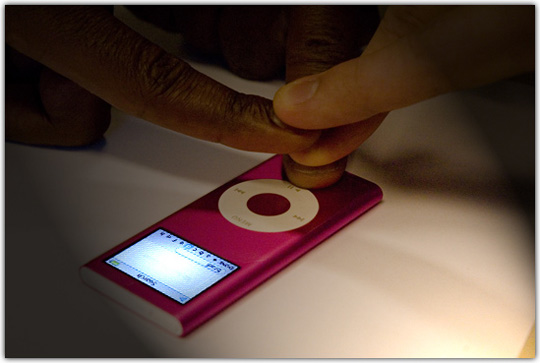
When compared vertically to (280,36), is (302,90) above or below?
below

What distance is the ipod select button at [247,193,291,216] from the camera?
21.7 inches

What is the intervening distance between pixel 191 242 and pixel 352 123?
193mm

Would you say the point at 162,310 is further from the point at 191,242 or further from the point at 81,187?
the point at 81,187

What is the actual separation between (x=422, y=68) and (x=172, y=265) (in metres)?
0.26

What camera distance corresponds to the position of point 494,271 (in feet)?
1.66

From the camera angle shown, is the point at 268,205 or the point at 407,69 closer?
the point at 407,69

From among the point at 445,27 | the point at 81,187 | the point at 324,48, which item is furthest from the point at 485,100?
the point at 81,187

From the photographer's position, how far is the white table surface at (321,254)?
16.9 inches

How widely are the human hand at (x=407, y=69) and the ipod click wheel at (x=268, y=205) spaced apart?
4cm

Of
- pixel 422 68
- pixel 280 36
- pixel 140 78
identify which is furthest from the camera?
pixel 280 36

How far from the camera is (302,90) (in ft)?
1.67

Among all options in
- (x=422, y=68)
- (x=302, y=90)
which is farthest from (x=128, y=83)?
(x=422, y=68)

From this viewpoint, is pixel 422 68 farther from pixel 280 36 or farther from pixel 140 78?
pixel 280 36

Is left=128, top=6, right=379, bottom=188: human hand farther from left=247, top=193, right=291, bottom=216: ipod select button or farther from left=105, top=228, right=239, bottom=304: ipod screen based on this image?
left=105, top=228, right=239, bottom=304: ipod screen
